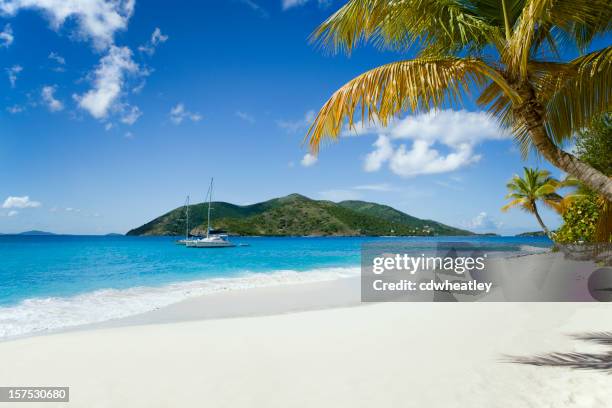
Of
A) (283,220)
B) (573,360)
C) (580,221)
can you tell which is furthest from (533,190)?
(283,220)

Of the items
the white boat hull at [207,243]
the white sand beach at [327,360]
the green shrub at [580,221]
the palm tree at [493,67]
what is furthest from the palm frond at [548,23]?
the white boat hull at [207,243]

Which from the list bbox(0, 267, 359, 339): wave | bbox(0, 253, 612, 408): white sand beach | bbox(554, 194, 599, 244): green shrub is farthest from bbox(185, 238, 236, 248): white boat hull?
bbox(0, 253, 612, 408): white sand beach

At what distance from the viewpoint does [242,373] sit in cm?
423

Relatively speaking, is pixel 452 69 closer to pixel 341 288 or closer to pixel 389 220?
pixel 341 288

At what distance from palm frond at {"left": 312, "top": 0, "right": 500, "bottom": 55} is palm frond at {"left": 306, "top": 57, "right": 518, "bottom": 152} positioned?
57cm

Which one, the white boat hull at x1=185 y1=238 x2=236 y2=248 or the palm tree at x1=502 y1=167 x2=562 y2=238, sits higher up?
the palm tree at x1=502 y1=167 x2=562 y2=238

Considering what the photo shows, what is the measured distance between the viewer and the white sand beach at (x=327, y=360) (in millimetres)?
3521

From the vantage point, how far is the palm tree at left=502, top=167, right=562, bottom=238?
23.4 meters

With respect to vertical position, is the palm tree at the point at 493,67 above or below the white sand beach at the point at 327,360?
above

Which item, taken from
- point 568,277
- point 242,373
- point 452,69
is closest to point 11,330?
point 242,373

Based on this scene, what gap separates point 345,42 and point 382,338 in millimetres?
3939

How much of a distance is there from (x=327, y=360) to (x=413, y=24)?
12.3 ft

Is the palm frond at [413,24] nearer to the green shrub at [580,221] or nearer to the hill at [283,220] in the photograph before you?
the green shrub at [580,221]

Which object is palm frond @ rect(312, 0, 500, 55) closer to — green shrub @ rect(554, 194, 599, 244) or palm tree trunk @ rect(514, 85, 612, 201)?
palm tree trunk @ rect(514, 85, 612, 201)
